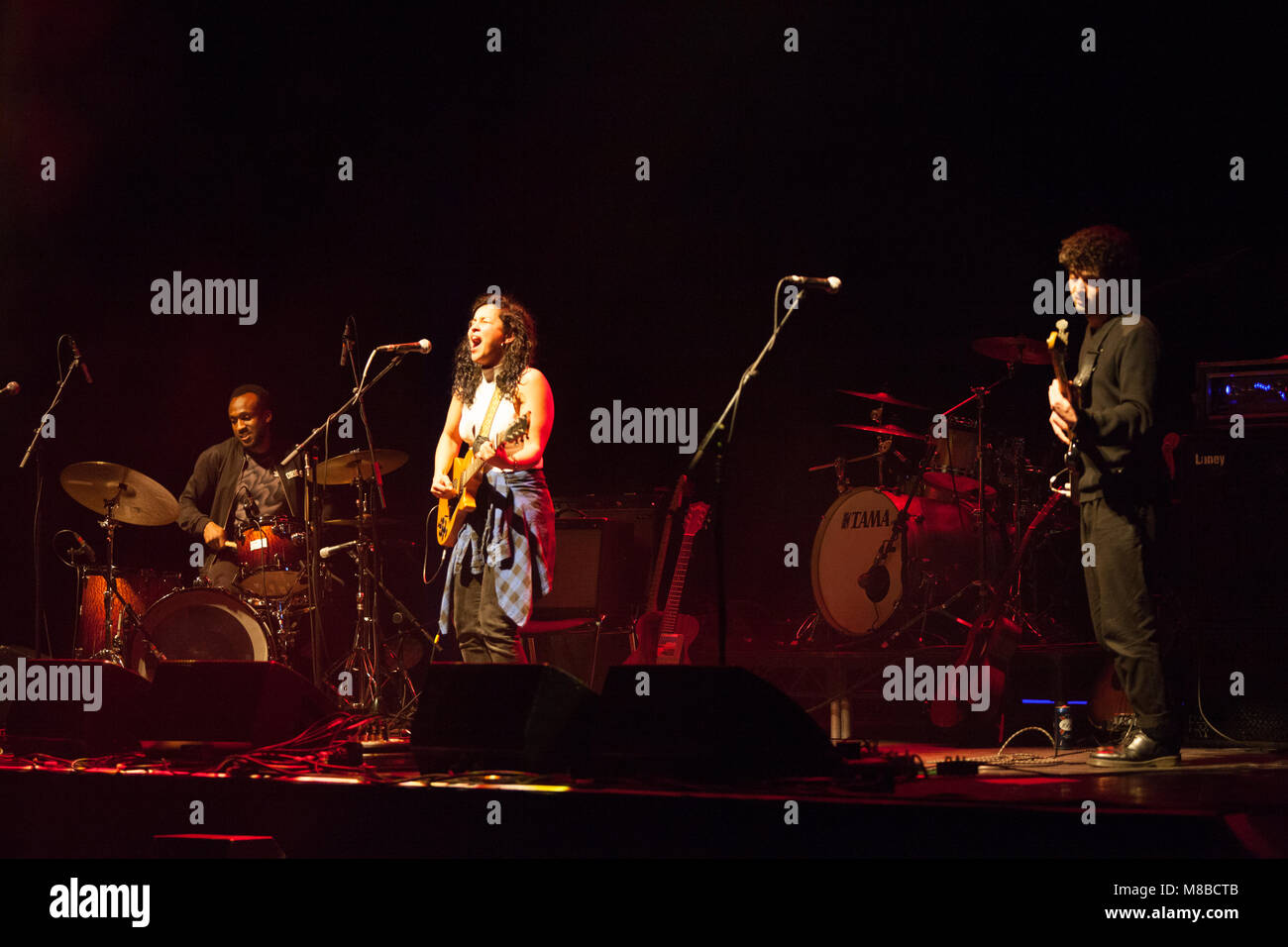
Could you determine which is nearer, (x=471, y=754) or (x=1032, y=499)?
(x=471, y=754)

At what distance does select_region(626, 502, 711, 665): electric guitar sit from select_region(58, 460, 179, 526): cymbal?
10.1 ft

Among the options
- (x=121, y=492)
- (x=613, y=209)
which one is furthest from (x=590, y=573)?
(x=121, y=492)

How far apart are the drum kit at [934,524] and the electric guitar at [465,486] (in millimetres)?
2880

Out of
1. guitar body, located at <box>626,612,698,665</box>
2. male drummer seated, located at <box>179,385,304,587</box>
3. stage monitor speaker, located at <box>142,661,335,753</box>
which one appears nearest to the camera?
stage monitor speaker, located at <box>142,661,335,753</box>

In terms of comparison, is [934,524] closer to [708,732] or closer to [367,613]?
[367,613]

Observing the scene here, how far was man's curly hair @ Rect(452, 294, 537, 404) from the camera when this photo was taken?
530 centimetres

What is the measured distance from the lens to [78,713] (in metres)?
4.40

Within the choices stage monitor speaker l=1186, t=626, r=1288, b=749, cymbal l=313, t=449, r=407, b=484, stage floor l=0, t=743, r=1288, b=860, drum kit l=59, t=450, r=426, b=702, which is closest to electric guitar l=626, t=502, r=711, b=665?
drum kit l=59, t=450, r=426, b=702

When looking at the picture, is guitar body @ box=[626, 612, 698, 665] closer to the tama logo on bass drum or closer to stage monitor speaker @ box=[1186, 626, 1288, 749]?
the tama logo on bass drum
